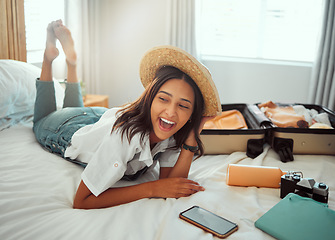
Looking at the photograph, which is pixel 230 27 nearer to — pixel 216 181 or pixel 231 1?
pixel 231 1

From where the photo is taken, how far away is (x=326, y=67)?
3010mm

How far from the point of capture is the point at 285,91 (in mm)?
3312

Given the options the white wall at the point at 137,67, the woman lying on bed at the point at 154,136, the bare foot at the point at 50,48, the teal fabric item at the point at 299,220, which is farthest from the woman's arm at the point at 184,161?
the white wall at the point at 137,67

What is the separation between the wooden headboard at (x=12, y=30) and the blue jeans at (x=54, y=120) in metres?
0.53

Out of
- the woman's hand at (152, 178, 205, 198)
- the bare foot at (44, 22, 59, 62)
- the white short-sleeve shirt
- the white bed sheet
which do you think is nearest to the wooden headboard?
the bare foot at (44, 22, 59, 62)

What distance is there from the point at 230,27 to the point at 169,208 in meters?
2.71

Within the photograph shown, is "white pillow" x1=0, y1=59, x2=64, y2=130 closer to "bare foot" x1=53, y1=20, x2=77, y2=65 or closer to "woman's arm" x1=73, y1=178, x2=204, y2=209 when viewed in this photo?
"bare foot" x1=53, y1=20, x2=77, y2=65

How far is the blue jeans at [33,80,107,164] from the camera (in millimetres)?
1579

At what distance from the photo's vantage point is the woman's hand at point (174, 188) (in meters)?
1.21

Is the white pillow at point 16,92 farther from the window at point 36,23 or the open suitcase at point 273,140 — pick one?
the open suitcase at point 273,140

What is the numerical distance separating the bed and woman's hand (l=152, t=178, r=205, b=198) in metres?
0.03

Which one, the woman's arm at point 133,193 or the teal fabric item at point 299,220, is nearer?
the teal fabric item at point 299,220

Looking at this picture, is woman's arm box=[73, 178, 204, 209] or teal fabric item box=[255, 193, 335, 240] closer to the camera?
teal fabric item box=[255, 193, 335, 240]

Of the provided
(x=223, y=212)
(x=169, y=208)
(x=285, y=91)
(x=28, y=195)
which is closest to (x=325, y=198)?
(x=223, y=212)
